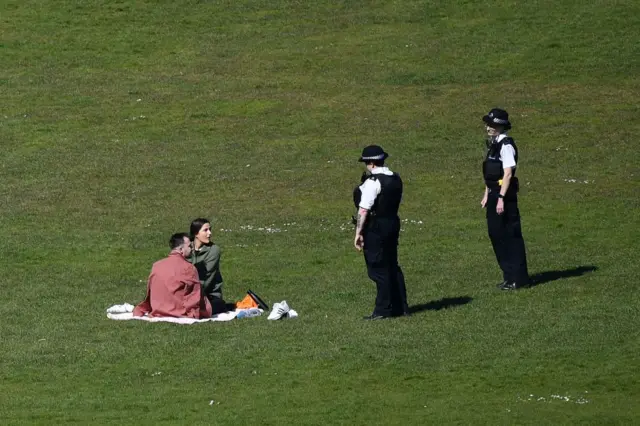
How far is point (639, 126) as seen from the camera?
3469 cm

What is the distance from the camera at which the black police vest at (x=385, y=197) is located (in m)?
17.7

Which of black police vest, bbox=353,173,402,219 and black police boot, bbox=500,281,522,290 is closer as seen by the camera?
black police vest, bbox=353,173,402,219

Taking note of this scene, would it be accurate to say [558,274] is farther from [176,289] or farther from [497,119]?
[176,289]

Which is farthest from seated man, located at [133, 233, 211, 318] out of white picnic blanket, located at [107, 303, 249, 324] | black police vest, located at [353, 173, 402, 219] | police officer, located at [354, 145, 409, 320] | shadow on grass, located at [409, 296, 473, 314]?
shadow on grass, located at [409, 296, 473, 314]

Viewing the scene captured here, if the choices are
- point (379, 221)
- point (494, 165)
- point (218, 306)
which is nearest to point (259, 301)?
point (218, 306)

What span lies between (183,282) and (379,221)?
2699mm

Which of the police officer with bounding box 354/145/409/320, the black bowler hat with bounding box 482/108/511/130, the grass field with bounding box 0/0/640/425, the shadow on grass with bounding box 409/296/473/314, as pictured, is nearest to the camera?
the grass field with bounding box 0/0/640/425

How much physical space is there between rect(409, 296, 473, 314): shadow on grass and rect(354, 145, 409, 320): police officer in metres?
0.91

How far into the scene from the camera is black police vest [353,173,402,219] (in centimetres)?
1766

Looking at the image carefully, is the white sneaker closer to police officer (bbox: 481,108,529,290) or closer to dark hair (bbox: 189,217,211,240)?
dark hair (bbox: 189,217,211,240)

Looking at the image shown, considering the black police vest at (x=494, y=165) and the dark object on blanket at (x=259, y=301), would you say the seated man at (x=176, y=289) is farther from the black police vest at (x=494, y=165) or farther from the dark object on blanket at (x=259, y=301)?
the black police vest at (x=494, y=165)

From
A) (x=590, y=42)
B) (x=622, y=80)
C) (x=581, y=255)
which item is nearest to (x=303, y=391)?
(x=581, y=255)

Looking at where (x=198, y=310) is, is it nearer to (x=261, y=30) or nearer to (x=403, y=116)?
(x=403, y=116)

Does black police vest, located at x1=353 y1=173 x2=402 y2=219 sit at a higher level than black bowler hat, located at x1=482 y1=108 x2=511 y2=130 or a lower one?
lower
